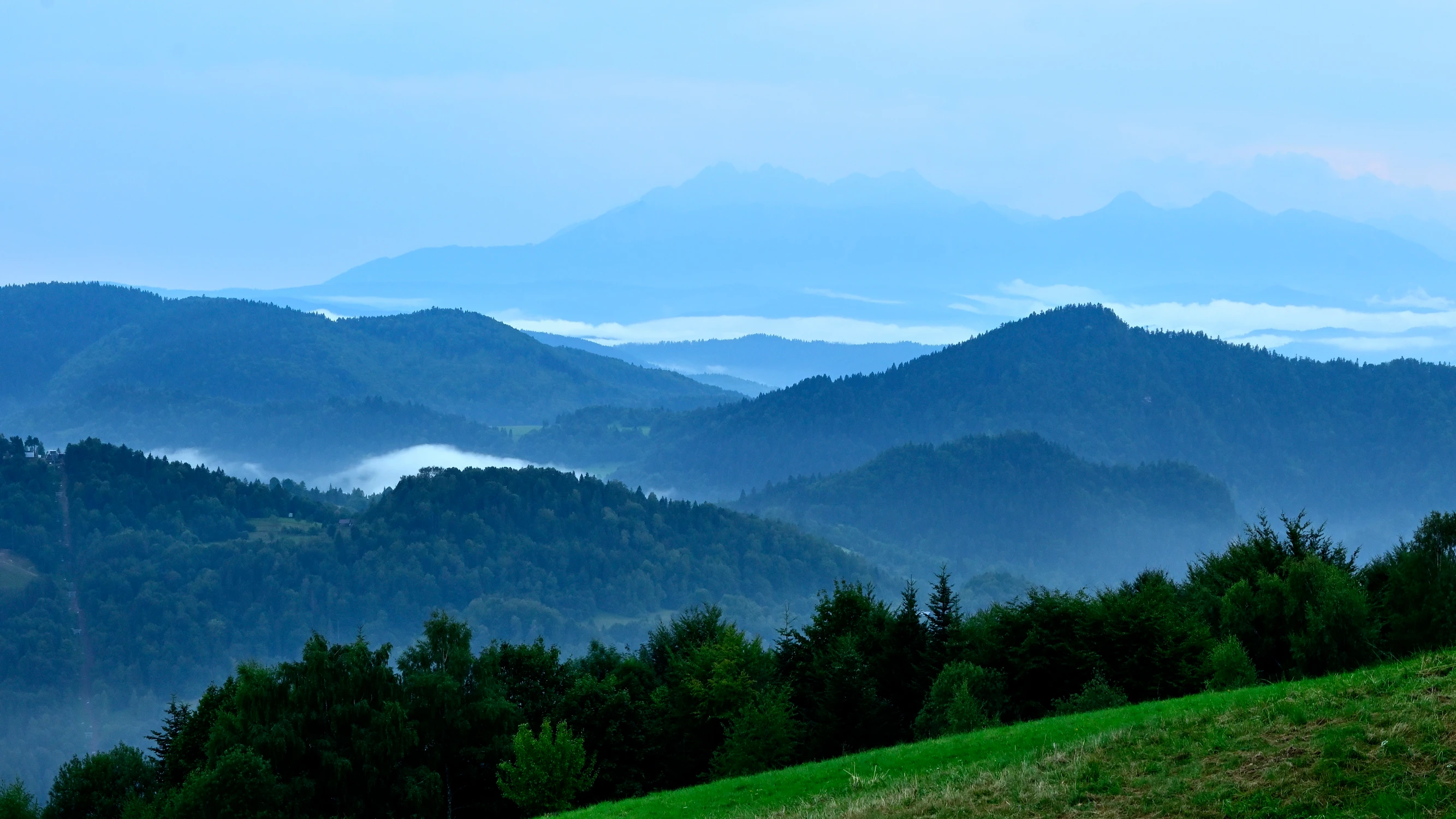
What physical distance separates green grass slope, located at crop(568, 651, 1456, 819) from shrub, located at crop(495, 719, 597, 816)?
55.1ft

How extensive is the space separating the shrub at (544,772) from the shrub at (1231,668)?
26232 millimetres

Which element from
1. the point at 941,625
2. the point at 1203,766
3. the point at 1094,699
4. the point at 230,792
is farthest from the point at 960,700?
the point at 230,792

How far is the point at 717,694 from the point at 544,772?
1187 centimetres

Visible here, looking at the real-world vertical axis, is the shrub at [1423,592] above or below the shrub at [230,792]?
above

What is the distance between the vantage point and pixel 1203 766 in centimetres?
2528

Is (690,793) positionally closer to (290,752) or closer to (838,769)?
(838,769)

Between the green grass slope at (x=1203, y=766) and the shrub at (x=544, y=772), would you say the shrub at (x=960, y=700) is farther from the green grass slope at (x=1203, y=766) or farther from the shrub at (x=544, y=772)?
the shrub at (x=544, y=772)

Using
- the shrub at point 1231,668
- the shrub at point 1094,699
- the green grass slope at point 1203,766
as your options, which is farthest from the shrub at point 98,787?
the shrub at point 1231,668

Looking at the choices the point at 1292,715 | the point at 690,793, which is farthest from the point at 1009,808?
the point at 690,793

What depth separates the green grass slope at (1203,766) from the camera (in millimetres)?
22375

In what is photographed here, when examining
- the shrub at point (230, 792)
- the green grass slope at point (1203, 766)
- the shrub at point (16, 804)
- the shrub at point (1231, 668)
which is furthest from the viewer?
the shrub at point (16, 804)

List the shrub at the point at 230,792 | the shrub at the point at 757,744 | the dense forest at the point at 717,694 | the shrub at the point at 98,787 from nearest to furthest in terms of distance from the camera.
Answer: the shrub at the point at 230,792 < the dense forest at the point at 717,694 < the shrub at the point at 757,744 < the shrub at the point at 98,787

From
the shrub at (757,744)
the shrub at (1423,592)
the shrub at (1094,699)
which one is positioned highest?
the shrub at (1423,592)

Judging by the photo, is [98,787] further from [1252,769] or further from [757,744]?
[1252,769]
